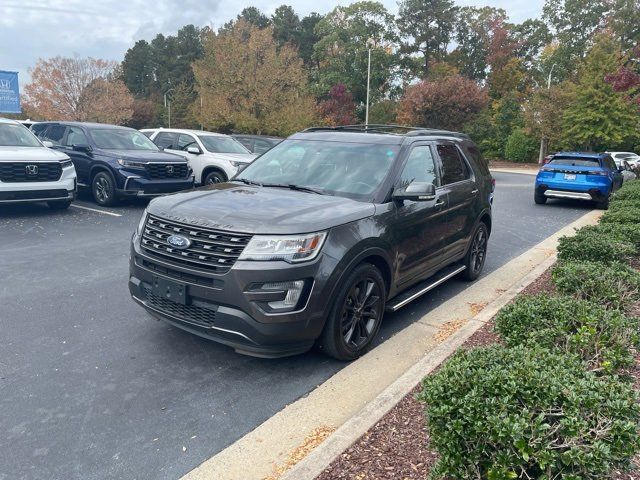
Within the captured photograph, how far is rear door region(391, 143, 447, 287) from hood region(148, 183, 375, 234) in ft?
1.69

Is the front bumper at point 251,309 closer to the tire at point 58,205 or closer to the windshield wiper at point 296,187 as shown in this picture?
the windshield wiper at point 296,187

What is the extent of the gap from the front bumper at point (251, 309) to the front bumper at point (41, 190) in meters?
6.70

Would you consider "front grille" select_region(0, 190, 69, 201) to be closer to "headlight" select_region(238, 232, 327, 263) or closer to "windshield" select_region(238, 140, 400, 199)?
"windshield" select_region(238, 140, 400, 199)

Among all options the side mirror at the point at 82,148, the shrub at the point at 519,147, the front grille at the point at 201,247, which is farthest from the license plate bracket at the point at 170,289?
the shrub at the point at 519,147

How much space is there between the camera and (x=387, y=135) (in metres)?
5.11

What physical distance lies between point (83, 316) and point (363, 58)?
47932 mm

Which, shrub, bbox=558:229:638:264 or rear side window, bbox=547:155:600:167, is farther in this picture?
rear side window, bbox=547:155:600:167

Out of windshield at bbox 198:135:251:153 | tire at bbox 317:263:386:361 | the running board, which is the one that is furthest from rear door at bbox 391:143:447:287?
windshield at bbox 198:135:251:153

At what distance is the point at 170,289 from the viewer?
3.79m

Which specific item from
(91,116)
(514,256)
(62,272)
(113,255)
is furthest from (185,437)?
(91,116)

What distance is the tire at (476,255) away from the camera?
6427mm

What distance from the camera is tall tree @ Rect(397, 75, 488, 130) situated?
1187 inches

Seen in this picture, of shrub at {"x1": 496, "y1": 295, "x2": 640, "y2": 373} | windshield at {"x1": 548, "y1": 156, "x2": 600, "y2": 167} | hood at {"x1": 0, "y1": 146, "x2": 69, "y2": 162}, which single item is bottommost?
shrub at {"x1": 496, "y1": 295, "x2": 640, "y2": 373}

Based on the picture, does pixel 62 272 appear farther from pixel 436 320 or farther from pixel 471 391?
pixel 471 391
